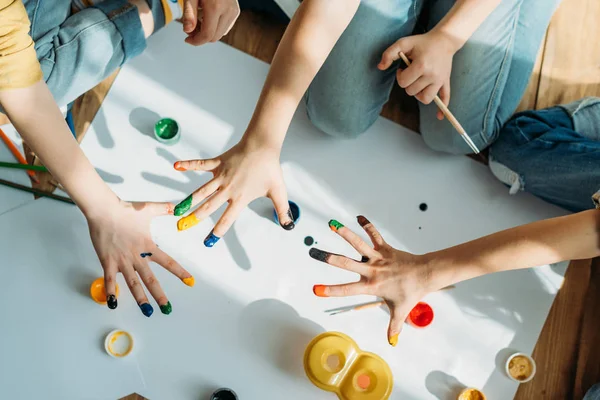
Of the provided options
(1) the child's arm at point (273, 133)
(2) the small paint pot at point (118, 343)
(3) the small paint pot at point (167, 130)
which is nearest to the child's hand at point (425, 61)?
(1) the child's arm at point (273, 133)

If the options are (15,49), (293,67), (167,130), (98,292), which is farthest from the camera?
(167,130)

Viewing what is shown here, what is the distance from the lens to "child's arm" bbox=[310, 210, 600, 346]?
33.1 inches

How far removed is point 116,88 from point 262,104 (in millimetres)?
397

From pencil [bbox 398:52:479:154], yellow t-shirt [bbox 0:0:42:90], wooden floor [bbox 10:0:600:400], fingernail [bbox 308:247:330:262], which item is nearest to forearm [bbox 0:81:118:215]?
yellow t-shirt [bbox 0:0:42:90]

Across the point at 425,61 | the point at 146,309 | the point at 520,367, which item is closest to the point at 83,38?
the point at 146,309

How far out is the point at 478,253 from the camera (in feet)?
2.85

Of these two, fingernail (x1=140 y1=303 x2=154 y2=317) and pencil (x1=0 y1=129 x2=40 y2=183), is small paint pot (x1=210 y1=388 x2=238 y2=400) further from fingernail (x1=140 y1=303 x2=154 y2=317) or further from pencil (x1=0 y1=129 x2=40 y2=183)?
pencil (x1=0 y1=129 x2=40 y2=183)

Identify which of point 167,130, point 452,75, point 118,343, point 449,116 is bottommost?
point 118,343

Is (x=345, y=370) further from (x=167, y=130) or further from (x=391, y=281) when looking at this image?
(x=167, y=130)

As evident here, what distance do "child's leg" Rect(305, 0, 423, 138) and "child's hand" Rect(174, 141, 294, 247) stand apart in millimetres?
250

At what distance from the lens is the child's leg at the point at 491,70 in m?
1.02

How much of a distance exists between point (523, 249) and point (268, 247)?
1.43 ft

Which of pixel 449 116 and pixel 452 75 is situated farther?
pixel 452 75

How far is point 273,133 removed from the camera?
0.88 m
